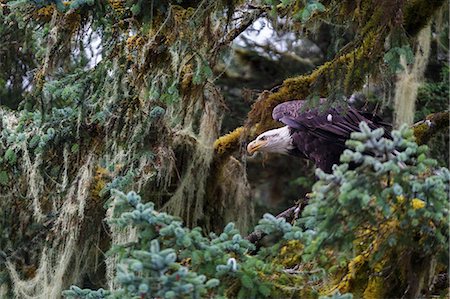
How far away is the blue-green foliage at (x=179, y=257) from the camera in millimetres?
2861

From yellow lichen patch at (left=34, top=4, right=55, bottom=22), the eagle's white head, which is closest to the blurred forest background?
yellow lichen patch at (left=34, top=4, right=55, bottom=22)

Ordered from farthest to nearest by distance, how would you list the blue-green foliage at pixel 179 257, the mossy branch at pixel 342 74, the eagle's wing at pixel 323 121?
1. the eagle's wing at pixel 323 121
2. the mossy branch at pixel 342 74
3. the blue-green foliage at pixel 179 257

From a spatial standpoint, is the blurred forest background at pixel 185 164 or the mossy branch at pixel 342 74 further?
the mossy branch at pixel 342 74

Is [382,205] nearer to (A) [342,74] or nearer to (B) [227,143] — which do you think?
(A) [342,74]

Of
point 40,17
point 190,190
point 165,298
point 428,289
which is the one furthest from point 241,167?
point 165,298

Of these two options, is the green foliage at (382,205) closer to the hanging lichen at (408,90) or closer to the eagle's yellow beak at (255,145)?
the eagle's yellow beak at (255,145)

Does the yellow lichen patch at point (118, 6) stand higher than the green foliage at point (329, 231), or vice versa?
the yellow lichen patch at point (118, 6)

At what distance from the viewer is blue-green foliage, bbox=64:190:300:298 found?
2.86 m

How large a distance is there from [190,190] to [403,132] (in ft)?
9.93

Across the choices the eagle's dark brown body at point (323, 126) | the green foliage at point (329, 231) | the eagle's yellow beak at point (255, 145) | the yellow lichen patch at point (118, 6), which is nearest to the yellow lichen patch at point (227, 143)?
the eagle's yellow beak at point (255, 145)

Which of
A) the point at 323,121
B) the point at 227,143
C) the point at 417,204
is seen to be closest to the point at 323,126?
the point at 323,121

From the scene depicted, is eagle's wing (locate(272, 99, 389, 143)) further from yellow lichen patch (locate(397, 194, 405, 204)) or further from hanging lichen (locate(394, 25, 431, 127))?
yellow lichen patch (locate(397, 194, 405, 204))

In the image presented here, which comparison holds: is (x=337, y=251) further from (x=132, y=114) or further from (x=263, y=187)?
(x=263, y=187)

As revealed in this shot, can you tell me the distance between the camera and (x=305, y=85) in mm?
5844
